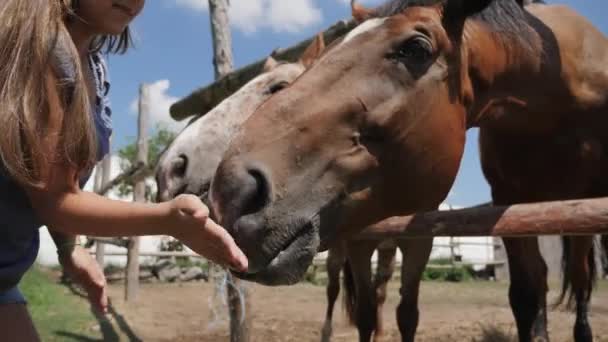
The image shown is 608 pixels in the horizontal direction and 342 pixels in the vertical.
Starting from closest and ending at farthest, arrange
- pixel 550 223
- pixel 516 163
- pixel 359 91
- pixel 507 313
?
pixel 359 91 < pixel 550 223 < pixel 516 163 < pixel 507 313

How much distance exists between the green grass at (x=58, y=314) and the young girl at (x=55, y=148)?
5.51 m

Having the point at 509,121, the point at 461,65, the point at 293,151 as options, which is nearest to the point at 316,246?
the point at 293,151

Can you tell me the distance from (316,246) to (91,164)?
2.14ft

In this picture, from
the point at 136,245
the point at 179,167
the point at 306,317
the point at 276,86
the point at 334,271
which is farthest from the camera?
the point at 136,245

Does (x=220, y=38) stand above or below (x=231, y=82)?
above

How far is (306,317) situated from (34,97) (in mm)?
6869

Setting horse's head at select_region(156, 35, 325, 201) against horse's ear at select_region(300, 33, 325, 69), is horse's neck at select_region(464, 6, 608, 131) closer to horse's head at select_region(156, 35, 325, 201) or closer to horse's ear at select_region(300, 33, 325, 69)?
horse's head at select_region(156, 35, 325, 201)

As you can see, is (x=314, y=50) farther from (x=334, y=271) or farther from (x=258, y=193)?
(x=334, y=271)

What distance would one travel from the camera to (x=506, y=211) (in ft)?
6.93

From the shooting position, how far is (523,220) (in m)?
2.04

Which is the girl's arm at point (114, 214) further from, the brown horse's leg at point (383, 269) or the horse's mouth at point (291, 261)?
the brown horse's leg at point (383, 269)

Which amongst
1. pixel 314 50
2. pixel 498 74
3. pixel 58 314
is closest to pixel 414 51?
pixel 498 74

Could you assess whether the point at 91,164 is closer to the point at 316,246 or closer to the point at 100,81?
the point at 100,81

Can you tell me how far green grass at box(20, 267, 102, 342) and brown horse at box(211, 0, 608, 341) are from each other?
210 inches
